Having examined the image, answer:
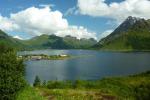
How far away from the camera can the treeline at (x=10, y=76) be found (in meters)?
47.1

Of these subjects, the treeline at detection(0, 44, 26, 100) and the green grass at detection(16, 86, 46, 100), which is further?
the green grass at detection(16, 86, 46, 100)

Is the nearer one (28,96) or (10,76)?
(10,76)

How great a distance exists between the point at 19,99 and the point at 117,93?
65.3 ft

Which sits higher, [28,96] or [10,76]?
[10,76]

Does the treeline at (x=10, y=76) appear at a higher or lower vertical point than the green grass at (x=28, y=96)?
higher

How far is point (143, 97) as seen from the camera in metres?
52.0

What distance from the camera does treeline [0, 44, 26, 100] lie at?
1853 inches

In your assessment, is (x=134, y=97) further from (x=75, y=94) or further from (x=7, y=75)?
(x=7, y=75)

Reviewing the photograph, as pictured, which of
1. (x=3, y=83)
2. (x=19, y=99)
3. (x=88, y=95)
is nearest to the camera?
(x=3, y=83)

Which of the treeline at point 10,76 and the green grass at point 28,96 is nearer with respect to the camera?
the treeline at point 10,76

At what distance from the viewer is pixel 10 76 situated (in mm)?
47812

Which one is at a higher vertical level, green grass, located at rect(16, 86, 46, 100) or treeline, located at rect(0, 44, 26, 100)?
treeline, located at rect(0, 44, 26, 100)

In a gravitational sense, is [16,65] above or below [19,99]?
above

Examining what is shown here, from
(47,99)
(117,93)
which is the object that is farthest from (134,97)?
(47,99)
